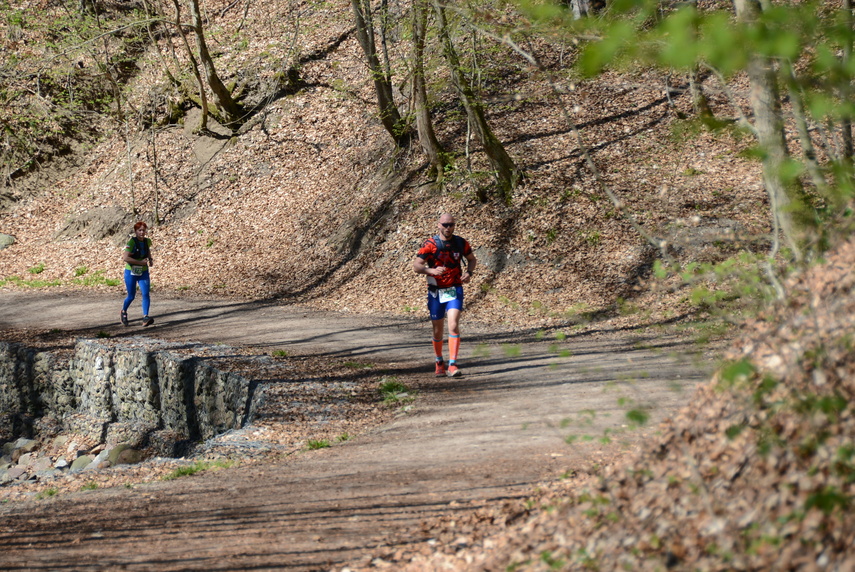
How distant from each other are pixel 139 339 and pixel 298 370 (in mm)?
4086

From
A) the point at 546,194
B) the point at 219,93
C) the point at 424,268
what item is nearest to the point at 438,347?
the point at 424,268

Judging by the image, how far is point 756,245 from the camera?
13695 millimetres

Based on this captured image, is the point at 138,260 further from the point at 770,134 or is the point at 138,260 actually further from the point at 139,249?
the point at 770,134

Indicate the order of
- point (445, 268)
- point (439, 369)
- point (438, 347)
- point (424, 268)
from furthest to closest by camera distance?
point (439, 369)
point (438, 347)
point (445, 268)
point (424, 268)

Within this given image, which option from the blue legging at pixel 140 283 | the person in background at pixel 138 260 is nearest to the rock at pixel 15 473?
the person in background at pixel 138 260

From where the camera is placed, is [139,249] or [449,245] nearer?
[449,245]

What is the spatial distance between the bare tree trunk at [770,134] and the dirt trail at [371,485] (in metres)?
1.09

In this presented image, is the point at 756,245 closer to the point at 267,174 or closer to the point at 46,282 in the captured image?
the point at 267,174

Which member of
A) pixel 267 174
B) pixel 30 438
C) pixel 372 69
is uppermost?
pixel 372 69

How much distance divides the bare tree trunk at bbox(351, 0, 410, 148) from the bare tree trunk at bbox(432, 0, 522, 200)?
7.06 feet

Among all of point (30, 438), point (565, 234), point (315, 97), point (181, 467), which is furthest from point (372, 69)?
point (181, 467)

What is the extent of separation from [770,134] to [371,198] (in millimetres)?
14299

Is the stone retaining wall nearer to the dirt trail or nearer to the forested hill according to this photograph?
the dirt trail

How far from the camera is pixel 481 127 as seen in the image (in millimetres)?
16531
